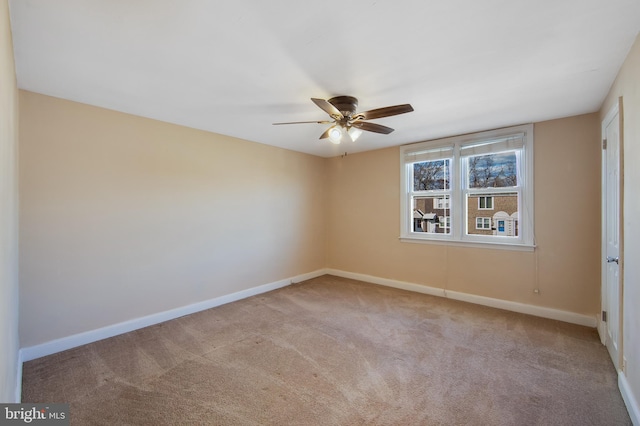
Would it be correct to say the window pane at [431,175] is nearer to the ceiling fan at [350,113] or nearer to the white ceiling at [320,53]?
the white ceiling at [320,53]

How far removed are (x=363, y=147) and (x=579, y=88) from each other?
2.78 m

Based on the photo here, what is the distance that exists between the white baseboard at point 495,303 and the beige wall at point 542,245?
6 cm

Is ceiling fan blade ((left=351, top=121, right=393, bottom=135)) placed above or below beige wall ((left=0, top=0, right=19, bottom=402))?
above

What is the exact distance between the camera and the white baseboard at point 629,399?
1.71m

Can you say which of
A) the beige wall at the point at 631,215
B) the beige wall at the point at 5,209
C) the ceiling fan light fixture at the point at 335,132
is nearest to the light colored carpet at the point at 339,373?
the beige wall at the point at 631,215

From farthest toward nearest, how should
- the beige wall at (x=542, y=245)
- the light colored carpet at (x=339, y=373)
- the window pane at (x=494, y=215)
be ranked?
the window pane at (x=494, y=215)
the beige wall at (x=542, y=245)
the light colored carpet at (x=339, y=373)

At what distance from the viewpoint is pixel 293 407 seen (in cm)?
193

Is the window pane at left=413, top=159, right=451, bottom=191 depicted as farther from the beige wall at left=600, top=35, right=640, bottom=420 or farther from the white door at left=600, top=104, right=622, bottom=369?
the beige wall at left=600, top=35, right=640, bottom=420

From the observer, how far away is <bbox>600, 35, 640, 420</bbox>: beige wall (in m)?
1.78

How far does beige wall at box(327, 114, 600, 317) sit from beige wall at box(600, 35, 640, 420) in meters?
1.33

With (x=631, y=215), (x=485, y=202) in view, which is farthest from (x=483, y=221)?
(x=631, y=215)

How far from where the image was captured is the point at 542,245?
3.48m

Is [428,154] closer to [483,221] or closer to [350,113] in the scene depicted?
[483,221]

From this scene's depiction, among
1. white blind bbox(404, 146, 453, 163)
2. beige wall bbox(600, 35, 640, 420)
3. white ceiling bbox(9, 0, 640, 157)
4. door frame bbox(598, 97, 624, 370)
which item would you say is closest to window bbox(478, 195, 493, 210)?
white blind bbox(404, 146, 453, 163)
